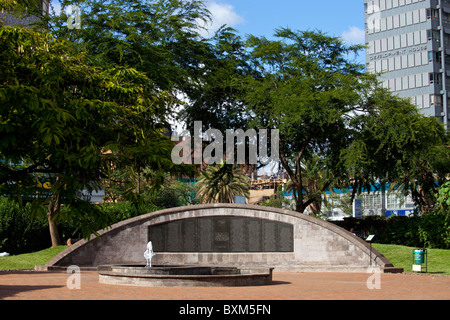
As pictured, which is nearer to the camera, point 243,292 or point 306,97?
point 243,292

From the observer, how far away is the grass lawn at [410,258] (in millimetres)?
24989

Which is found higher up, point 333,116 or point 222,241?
point 333,116

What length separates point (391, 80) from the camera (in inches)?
3359

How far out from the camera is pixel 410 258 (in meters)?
27.2

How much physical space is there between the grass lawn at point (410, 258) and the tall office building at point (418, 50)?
5507cm

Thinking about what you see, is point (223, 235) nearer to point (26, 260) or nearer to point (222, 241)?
point (222, 241)

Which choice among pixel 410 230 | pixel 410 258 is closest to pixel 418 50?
pixel 410 230

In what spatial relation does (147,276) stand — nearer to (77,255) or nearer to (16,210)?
(77,255)

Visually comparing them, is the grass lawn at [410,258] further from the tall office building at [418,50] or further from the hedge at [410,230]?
the tall office building at [418,50]

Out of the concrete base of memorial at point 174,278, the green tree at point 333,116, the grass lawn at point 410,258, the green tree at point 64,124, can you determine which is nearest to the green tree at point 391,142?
the green tree at point 333,116

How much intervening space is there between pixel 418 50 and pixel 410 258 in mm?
61979

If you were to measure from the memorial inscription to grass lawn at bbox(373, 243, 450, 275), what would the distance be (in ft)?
16.1

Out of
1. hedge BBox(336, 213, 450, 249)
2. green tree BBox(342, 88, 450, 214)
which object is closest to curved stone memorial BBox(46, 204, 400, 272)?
green tree BBox(342, 88, 450, 214)

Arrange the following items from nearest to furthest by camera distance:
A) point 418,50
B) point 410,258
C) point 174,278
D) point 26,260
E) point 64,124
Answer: point 64,124, point 174,278, point 410,258, point 26,260, point 418,50
